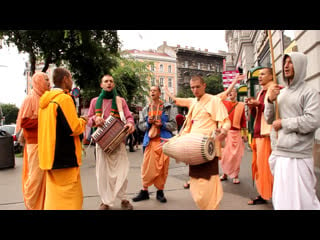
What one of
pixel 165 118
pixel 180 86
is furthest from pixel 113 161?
pixel 180 86

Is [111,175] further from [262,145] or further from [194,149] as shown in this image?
[262,145]

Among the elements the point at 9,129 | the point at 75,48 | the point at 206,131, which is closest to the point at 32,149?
the point at 206,131

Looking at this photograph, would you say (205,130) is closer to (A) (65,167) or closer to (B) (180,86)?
(A) (65,167)

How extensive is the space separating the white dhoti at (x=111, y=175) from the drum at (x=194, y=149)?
4.48 feet

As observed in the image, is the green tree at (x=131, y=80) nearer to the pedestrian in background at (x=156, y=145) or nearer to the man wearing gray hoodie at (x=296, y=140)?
the pedestrian in background at (x=156, y=145)

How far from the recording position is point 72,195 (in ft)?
10.9

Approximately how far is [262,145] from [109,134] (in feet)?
8.00

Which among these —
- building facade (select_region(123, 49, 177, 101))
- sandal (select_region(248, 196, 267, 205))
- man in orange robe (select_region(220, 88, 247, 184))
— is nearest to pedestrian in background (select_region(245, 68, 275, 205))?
sandal (select_region(248, 196, 267, 205))

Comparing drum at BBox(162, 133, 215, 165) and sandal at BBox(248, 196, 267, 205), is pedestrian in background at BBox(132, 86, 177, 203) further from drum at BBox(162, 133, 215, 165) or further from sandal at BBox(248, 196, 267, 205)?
drum at BBox(162, 133, 215, 165)

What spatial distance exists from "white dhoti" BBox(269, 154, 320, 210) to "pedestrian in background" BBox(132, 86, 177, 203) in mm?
2383

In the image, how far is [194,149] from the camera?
11.0ft

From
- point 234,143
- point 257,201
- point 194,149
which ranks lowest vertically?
point 257,201

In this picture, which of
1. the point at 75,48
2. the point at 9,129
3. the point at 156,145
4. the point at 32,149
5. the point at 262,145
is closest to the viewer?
the point at 32,149
